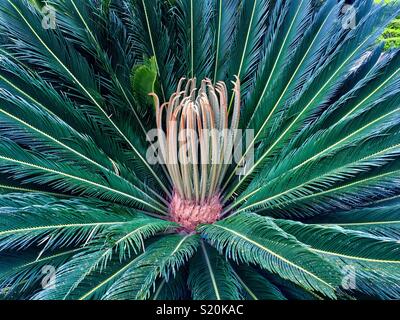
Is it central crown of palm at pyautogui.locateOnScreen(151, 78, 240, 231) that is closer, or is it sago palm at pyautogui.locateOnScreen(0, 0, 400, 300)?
sago palm at pyautogui.locateOnScreen(0, 0, 400, 300)

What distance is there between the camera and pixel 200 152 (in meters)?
3.29

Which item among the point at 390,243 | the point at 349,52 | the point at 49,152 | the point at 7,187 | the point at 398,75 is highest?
the point at 349,52

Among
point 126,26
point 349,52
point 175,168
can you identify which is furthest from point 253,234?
point 126,26

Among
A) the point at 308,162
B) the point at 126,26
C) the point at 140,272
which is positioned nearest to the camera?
the point at 140,272

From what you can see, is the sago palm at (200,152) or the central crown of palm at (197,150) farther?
the central crown of palm at (197,150)

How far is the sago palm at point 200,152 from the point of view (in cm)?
242

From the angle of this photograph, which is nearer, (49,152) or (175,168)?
(49,152)

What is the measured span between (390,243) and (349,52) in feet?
5.17

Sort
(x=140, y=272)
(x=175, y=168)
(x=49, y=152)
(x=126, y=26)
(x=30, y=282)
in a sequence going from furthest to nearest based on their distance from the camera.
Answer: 1. (x=126, y=26)
2. (x=175, y=168)
3. (x=49, y=152)
4. (x=30, y=282)
5. (x=140, y=272)

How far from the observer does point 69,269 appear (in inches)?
93.4

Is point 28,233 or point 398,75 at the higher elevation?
point 398,75

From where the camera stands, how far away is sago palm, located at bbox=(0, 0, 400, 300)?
7.95 ft

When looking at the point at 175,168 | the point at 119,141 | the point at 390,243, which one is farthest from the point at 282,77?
the point at 390,243

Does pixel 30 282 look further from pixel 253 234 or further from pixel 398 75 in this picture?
pixel 398 75
